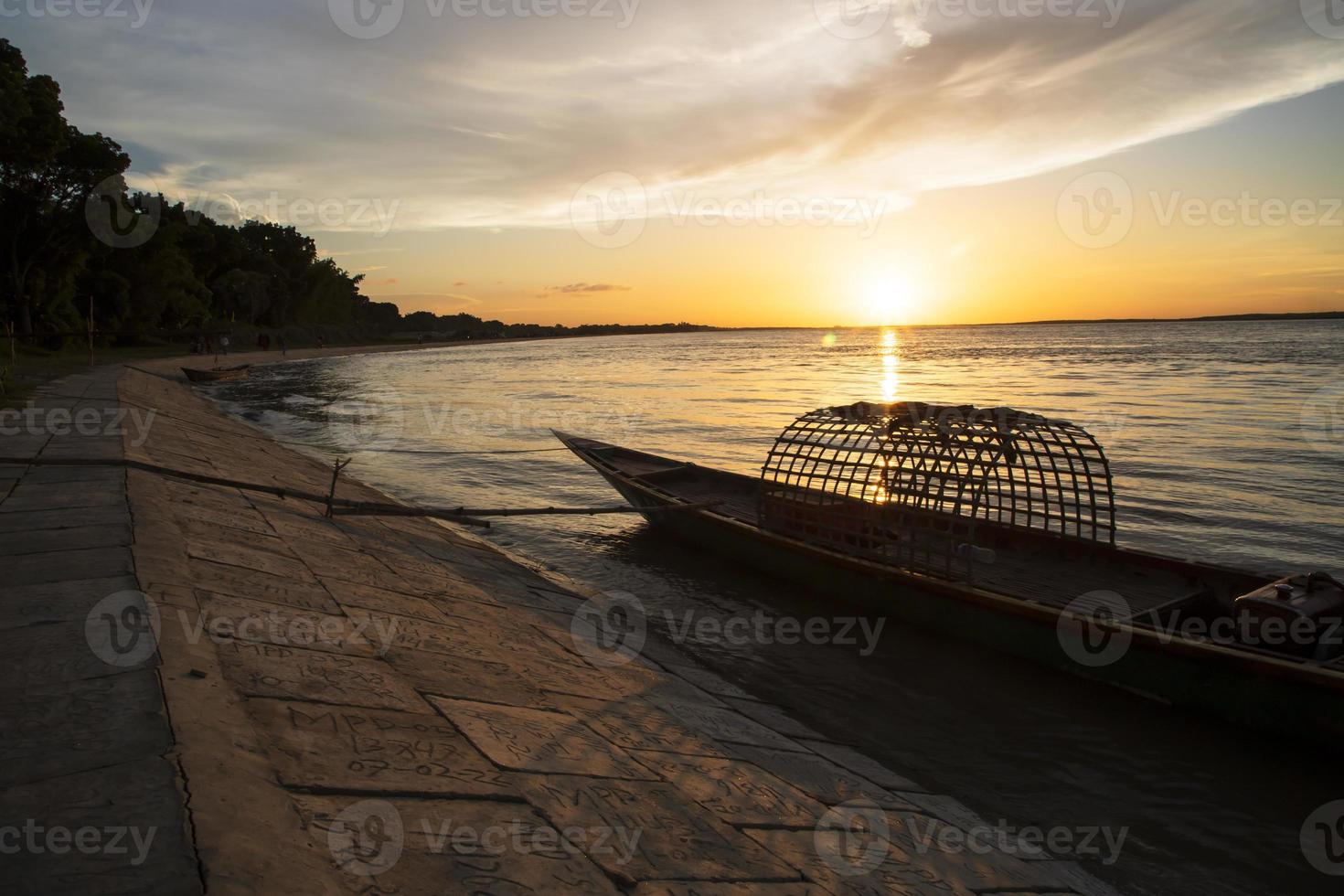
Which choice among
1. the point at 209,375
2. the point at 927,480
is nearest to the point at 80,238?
the point at 209,375

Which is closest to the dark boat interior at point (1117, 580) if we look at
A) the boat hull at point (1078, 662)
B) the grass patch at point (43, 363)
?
the boat hull at point (1078, 662)

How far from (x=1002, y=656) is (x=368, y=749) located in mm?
8177

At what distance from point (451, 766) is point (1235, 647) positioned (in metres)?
7.97

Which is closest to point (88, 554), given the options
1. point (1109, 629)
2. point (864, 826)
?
point (864, 826)

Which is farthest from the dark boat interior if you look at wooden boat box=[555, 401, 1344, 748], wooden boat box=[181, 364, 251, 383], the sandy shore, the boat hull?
wooden boat box=[181, 364, 251, 383]

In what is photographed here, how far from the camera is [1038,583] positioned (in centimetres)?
1084

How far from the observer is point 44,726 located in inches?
149

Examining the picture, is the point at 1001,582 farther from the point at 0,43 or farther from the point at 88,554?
the point at 0,43

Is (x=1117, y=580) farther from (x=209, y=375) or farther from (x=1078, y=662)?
(x=209, y=375)

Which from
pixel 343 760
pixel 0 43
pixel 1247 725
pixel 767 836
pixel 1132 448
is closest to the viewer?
pixel 343 760

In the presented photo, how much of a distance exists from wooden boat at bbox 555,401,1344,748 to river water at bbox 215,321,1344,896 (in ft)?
1.30

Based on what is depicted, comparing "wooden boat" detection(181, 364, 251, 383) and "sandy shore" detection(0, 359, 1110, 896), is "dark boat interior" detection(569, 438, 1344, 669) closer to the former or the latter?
"sandy shore" detection(0, 359, 1110, 896)

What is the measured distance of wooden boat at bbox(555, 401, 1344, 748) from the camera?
7711 mm

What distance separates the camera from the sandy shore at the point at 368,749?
10.5ft
